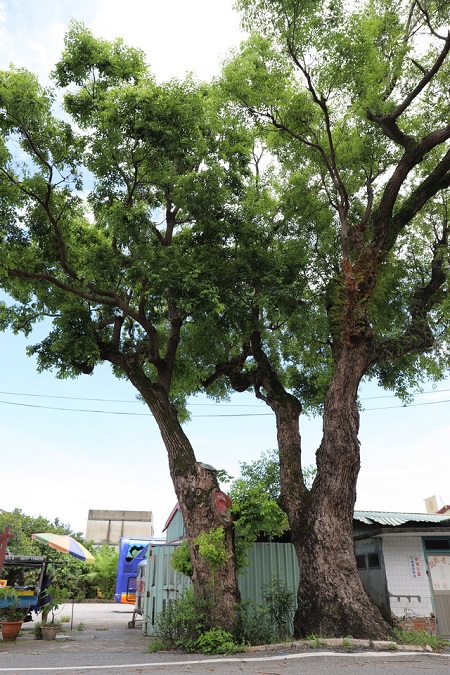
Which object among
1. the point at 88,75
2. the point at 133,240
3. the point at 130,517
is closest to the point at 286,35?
the point at 88,75

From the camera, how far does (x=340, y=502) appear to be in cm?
1001

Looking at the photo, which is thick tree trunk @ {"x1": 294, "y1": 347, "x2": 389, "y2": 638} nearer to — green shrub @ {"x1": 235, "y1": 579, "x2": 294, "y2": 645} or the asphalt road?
green shrub @ {"x1": 235, "y1": 579, "x2": 294, "y2": 645}

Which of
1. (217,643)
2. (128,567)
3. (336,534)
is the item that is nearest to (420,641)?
(336,534)

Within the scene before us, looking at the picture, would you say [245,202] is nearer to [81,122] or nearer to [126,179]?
[126,179]

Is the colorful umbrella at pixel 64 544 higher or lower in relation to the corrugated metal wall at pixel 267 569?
higher

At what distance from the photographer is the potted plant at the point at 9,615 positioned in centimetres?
1091

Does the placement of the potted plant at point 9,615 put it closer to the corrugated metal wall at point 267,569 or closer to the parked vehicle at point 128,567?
→ the corrugated metal wall at point 267,569

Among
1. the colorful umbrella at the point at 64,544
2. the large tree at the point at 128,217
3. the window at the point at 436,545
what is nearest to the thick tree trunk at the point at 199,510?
the large tree at the point at 128,217

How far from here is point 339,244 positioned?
13.9m

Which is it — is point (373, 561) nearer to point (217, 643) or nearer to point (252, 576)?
point (252, 576)

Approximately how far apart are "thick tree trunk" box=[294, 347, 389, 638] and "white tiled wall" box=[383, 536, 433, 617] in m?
4.12

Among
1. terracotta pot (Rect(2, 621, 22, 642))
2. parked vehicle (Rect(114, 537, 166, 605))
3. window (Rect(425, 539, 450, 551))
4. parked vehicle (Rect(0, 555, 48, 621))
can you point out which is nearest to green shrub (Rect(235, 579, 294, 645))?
window (Rect(425, 539, 450, 551))

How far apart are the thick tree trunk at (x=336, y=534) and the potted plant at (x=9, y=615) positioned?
19.9ft

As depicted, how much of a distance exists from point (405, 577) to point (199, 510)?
21.3 ft
